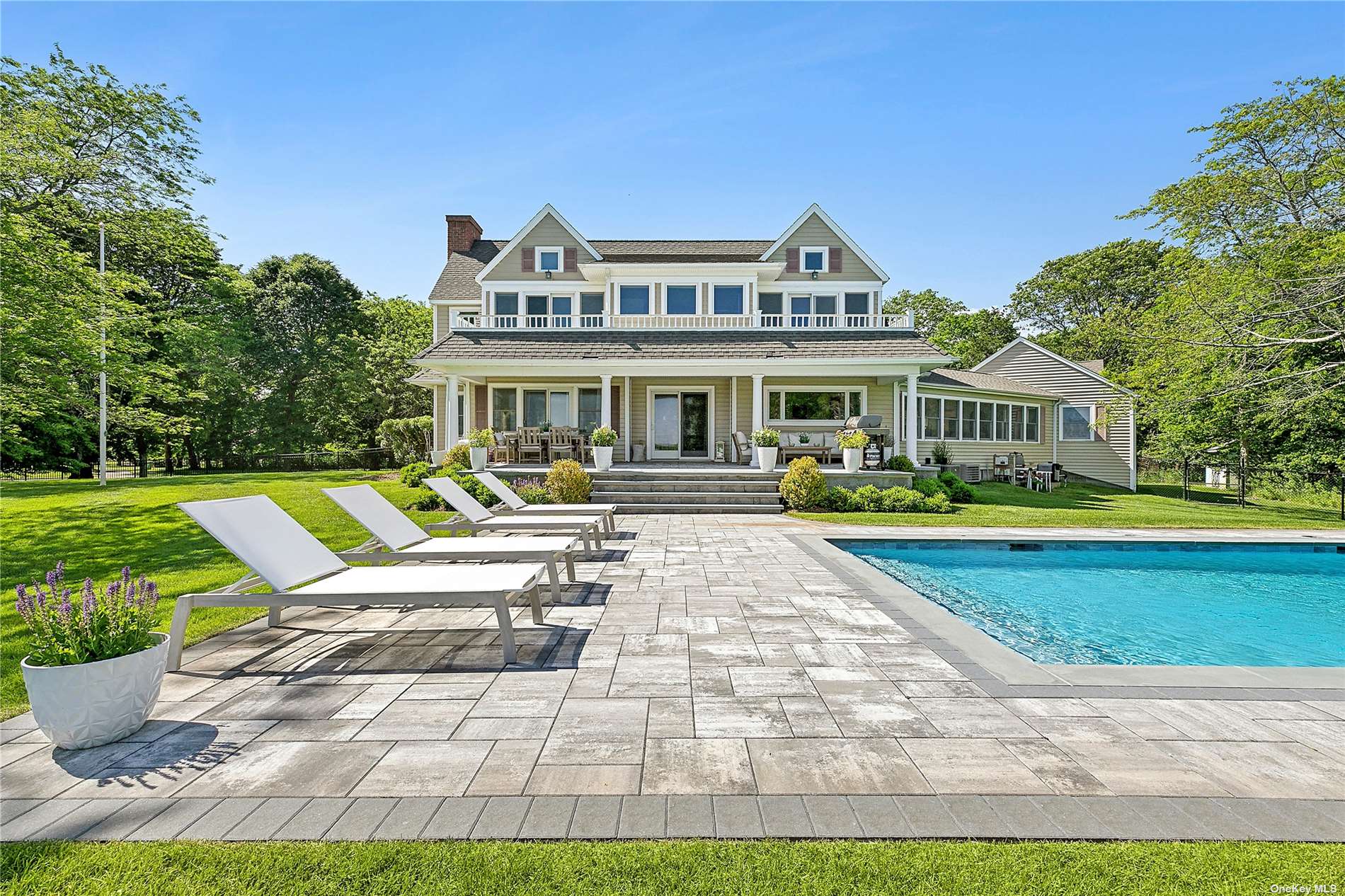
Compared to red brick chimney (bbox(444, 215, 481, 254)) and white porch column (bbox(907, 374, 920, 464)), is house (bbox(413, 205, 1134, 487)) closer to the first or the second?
white porch column (bbox(907, 374, 920, 464))

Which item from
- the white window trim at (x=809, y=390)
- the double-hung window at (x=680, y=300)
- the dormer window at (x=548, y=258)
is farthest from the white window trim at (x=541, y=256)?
the white window trim at (x=809, y=390)

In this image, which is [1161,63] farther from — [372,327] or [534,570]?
[372,327]

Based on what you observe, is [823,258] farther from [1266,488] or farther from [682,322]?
[1266,488]

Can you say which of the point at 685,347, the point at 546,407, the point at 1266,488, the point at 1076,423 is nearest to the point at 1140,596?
the point at 685,347

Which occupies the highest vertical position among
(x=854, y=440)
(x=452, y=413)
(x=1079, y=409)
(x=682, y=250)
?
(x=682, y=250)

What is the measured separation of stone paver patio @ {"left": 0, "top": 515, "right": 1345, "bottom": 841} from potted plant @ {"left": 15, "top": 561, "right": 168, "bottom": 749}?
0.13 metres

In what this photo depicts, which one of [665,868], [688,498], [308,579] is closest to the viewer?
[665,868]

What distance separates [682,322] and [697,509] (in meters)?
7.99

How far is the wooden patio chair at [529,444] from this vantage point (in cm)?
1681

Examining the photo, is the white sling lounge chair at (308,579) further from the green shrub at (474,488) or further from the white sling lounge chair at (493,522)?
the green shrub at (474,488)

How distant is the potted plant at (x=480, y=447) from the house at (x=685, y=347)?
2176 mm

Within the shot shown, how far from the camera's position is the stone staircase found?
13.4 m

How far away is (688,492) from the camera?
14172mm

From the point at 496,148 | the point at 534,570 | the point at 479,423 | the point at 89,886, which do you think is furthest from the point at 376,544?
the point at 479,423
